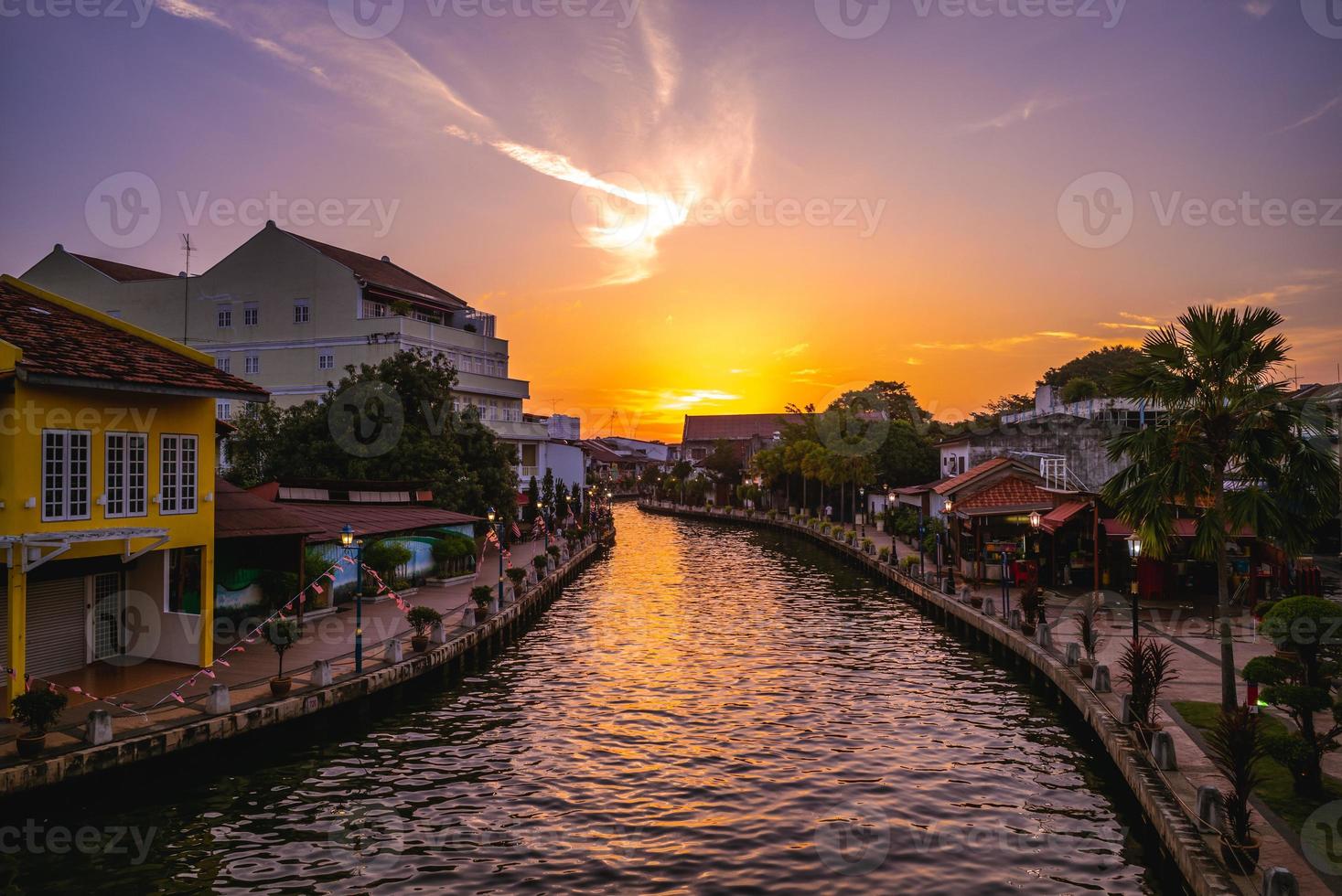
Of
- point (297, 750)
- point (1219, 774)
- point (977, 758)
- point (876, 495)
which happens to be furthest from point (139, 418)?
point (876, 495)

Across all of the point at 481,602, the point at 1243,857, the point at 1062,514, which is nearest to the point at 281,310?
the point at 481,602

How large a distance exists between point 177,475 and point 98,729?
8.09m

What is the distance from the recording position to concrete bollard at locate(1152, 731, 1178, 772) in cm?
1709

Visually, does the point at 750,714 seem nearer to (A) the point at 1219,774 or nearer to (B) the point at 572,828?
(B) the point at 572,828

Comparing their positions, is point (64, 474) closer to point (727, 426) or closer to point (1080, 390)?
point (1080, 390)

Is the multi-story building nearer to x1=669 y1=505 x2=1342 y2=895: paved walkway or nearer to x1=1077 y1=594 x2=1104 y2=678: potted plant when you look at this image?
x1=669 y1=505 x2=1342 y2=895: paved walkway

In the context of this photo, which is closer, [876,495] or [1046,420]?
[1046,420]

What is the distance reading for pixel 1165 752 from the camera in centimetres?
1709

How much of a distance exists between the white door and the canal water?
25.0 feet

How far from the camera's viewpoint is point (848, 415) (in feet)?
303

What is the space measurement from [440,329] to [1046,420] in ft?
148

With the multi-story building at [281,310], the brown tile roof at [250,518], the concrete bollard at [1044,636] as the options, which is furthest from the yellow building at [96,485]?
the multi-story building at [281,310]

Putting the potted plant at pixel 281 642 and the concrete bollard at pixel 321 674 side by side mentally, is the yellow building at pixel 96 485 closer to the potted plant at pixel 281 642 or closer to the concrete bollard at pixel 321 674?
the potted plant at pixel 281 642

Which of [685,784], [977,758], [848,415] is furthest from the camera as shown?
[848,415]
